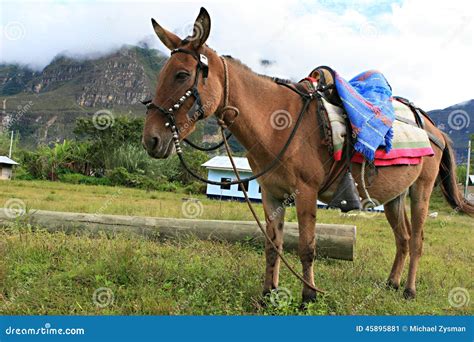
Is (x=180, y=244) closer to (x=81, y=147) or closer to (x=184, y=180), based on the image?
(x=184, y=180)

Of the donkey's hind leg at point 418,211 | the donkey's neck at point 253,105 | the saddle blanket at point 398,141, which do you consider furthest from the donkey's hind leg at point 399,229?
the donkey's neck at point 253,105

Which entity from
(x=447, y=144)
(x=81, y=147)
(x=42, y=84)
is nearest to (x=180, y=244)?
(x=447, y=144)

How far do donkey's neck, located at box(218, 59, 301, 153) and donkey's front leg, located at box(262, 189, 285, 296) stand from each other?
2.32 ft

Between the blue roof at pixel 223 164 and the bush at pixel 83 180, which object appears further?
the bush at pixel 83 180

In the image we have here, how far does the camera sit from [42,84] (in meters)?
167

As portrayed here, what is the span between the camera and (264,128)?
400cm

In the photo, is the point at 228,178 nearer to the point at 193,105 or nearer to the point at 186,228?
the point at 186,228

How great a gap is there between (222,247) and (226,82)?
3603 mm

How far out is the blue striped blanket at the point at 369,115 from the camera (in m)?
4.26

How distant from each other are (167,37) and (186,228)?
166 inches

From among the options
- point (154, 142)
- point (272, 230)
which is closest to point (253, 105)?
point (154, 142)

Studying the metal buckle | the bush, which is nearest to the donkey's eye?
the metal buckle

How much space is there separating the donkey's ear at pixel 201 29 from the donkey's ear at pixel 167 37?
142 mm

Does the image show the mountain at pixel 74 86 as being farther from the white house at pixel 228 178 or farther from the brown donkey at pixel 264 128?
the brown donkey at pixel 264 128
